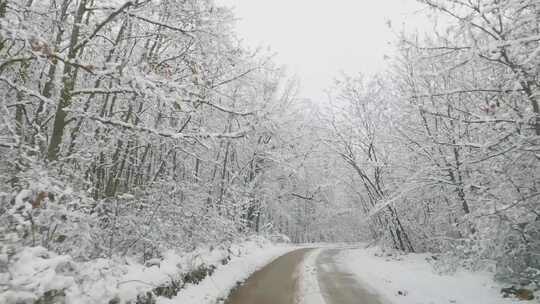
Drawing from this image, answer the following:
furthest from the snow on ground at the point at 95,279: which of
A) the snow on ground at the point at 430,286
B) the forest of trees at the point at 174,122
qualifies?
the snow on ground at the point at 430,286

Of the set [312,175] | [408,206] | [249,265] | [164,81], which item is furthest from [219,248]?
[312,175]

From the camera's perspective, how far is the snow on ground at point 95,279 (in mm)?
3717

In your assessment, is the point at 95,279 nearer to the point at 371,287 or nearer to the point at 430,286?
the point at 371,287

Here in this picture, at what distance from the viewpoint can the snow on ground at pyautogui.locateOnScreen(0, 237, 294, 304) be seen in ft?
12.2

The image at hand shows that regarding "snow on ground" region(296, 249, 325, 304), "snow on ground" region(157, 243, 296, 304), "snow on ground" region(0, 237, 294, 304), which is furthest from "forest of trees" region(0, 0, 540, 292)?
"snow on ground" region(296, 249, 325, 304)

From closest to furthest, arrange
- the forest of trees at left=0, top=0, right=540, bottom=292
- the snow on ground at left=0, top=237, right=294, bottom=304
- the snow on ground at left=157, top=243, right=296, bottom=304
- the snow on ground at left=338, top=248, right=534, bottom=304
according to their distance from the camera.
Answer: the snow on ground at left=0, top=237, right=294, bottom=304 → the forest of trees at left=0, top=0, right=540, bottom=292 → the snow on ground at left=157, top=243, right=296, bottom=304 → the snow on ground at left=338, top=248, right=534, bottom=304

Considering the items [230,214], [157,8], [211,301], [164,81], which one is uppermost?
[157,8]

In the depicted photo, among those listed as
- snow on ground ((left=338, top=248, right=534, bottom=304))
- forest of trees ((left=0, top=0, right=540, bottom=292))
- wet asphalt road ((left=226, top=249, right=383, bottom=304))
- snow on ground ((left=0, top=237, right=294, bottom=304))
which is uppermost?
forest of trees ((left=0, top=0, right=540, bottom=292))

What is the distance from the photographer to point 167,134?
646 centimetres

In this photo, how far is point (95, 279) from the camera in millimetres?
4688

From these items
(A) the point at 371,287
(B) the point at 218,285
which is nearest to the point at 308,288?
(A) the point at 371,287

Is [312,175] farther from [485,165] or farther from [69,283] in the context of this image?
[69,283]

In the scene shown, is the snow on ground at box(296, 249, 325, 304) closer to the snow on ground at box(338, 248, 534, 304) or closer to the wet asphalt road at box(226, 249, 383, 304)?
the wet asphalt road at box(226, 249, 383, 304)

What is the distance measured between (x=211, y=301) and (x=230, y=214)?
7.19 metres
